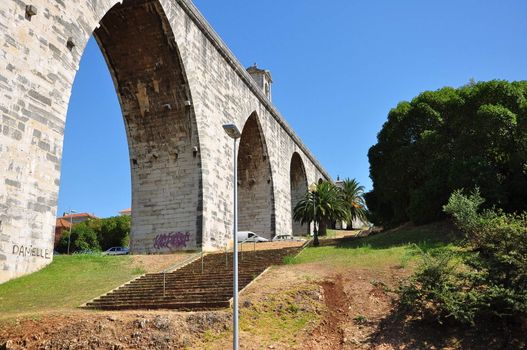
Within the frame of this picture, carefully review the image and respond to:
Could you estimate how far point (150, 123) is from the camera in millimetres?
22828

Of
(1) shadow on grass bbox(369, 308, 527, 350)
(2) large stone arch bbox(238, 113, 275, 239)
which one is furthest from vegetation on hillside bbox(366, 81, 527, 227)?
(1) shadow on grass bbox(369, 308, 527, 350)

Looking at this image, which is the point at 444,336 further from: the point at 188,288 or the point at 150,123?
the point at 150,123

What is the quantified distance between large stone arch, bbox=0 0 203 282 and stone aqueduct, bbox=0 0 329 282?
4cm

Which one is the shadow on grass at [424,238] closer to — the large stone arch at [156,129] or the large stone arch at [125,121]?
the large stone arch at [156,129]

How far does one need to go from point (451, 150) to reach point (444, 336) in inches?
595

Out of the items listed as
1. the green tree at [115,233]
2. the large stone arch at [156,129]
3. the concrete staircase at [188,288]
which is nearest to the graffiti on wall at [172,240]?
the large stone arch at [156,129]

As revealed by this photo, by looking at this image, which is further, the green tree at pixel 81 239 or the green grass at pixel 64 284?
the green tree at pixel 81 239

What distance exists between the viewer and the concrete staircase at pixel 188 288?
11.5 meters

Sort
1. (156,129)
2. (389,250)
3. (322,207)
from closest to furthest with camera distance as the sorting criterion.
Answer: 1. (389,250)
2. (156,129)
3. (322,207)

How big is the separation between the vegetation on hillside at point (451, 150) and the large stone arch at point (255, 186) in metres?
7.05

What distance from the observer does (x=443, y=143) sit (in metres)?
24.0

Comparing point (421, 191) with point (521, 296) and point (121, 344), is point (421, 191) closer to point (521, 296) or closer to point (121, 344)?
point (521, 296)

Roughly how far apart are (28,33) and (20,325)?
7.90 metres

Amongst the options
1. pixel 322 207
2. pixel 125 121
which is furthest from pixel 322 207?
pixel 125 121
